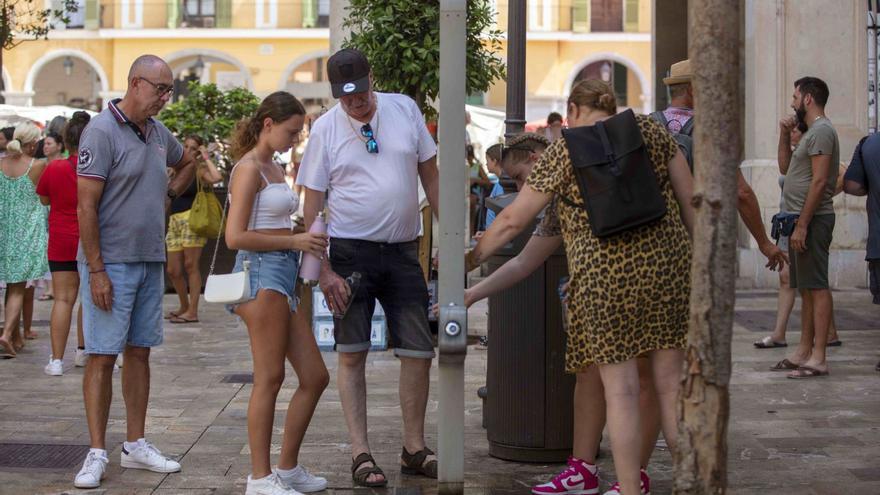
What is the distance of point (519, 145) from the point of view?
254 inches

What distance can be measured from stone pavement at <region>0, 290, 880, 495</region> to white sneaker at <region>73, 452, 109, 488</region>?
0.26 feet

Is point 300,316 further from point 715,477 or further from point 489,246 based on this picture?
point 715,477

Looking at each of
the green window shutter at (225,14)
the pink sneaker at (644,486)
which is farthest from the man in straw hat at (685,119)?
the green window shutter at (225,14)

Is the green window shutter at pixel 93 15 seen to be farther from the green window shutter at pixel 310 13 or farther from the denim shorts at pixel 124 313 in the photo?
the denim shorts at pixel 124 313

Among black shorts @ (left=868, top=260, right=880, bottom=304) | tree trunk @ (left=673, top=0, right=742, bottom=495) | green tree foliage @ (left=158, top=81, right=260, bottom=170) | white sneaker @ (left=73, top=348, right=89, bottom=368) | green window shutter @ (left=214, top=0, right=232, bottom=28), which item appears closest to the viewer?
tree trunk @ (left=673, top=0, right=742, bottom=495)

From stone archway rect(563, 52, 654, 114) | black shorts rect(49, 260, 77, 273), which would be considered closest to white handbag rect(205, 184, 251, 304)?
black shorts rect(49, 260, 77, 273)

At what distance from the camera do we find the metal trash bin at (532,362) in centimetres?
643

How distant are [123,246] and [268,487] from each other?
138 cm

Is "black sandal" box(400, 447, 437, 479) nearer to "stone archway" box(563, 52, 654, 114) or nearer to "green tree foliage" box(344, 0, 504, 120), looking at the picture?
"green tree foliage" box(344, 0, 504, 120)

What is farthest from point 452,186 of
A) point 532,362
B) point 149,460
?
point 149,460

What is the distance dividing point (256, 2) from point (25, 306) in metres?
38.2

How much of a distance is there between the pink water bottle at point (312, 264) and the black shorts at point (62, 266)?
4309mm

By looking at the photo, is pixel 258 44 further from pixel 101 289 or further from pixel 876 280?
pixel 101 289

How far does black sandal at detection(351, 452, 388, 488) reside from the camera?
20.2 feet
